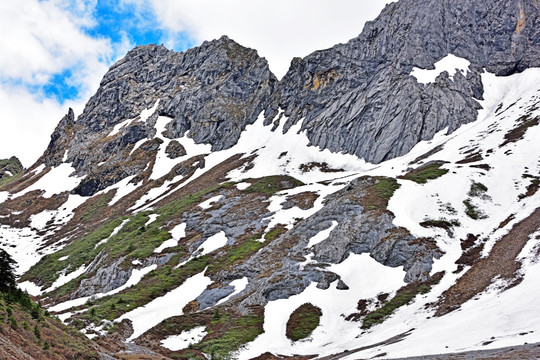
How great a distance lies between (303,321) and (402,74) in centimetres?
9713

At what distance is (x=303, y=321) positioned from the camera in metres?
37.3

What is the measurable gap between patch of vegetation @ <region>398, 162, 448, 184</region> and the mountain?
0.74 metres

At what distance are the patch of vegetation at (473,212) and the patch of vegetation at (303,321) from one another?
25785 millimetres

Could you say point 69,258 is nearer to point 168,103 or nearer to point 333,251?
point 333,251

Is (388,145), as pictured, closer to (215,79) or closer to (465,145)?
(465,145)

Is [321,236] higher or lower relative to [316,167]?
lower

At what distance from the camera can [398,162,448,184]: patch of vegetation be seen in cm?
6058

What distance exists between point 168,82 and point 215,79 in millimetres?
28628

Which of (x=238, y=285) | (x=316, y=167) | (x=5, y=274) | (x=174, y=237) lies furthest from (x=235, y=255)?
(x=316, y=167)

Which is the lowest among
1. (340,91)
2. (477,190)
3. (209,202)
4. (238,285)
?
(238,285)

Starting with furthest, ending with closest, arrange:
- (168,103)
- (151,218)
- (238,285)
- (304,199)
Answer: (168,103)
(151,218)
(304,199)
(238,285)

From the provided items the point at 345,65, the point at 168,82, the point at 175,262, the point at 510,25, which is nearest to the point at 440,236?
the point at 175,262

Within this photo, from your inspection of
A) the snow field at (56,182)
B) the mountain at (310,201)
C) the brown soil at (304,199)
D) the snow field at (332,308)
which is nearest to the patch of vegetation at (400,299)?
the mountain at (310,201)

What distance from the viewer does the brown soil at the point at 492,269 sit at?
30.9 meters
